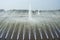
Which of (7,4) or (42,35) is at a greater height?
(7,4)

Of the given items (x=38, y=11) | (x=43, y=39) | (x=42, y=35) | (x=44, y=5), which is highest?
(x=44, y=5)

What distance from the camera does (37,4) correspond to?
325 centimetres

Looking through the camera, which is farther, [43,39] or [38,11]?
[38,11]

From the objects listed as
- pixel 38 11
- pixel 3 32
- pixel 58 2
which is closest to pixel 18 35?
pixel 3 32

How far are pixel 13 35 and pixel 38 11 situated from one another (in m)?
1.72

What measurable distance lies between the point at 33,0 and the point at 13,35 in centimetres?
176

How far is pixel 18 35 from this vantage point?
1.63m

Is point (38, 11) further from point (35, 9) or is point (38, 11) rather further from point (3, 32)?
point (3, 32)

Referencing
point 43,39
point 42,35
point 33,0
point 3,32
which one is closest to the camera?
point 43,39

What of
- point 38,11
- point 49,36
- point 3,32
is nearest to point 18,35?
point 3,32

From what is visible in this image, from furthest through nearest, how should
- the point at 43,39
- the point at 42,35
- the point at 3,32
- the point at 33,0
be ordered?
the point at 33,0 → the point at 3,32 → the point at 42,35 → the point at 43,39

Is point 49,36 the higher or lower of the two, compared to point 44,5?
lower

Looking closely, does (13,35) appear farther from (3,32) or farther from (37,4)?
(37,4)

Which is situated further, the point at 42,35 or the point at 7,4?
the point at 7,4
